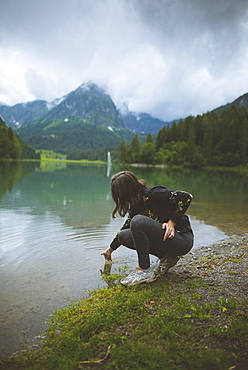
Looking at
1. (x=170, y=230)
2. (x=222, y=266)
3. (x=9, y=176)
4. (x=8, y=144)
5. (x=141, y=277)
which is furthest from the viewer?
(x=8, y=144)

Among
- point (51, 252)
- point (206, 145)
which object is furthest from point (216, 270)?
point (206, 145)

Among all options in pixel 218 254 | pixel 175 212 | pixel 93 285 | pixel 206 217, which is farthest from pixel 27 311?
pixel 206 217

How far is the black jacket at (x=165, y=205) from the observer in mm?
4504

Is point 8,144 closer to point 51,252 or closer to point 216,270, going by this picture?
point 51,252

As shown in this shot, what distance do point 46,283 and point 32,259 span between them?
5.88ft

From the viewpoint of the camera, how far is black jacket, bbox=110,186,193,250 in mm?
4504

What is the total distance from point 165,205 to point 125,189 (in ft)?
2.91

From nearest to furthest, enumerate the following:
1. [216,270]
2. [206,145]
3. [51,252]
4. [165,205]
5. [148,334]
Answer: [148,334], [165,205], [216,270], [51,252], [206,145]

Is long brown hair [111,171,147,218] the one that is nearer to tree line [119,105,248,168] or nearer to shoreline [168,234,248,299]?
shoreline [168,234,248,299]

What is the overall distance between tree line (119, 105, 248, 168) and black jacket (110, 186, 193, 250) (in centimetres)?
11153

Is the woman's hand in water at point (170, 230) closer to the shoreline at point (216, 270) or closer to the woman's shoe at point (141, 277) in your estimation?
the woman's shoe at point (141, 277)

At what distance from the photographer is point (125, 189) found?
15.1ft

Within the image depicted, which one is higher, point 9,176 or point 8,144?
point 8,144

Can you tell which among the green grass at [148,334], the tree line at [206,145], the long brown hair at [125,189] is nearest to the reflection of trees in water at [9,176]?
the long brown hair at [125,189]
